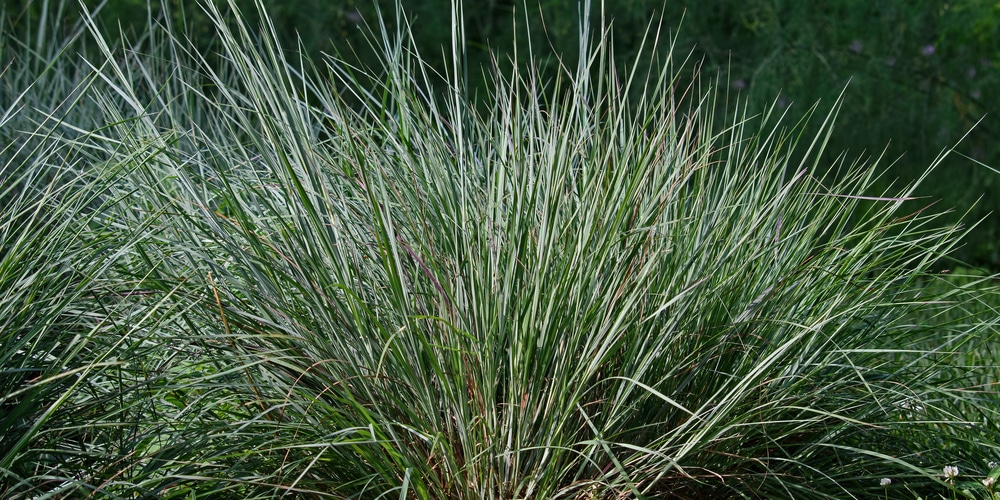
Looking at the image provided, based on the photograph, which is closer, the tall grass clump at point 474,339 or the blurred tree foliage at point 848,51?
the tall grass clump at point 474,339

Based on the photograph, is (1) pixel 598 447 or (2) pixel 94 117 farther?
(2) pixel 94 117

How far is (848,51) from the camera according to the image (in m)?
6.07

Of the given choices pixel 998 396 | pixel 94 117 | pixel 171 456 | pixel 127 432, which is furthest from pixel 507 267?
pixel 94 117

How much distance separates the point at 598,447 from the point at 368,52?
566 centimetres

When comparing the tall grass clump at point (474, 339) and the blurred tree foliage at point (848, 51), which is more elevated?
the tall grass clump at point (474, 339)

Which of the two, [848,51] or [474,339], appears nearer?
[474,339]

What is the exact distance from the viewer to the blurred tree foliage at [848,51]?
5.88 meters

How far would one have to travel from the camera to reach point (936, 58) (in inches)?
245

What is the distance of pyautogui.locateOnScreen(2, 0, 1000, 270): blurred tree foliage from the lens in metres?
5.88

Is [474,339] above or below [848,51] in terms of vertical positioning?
above

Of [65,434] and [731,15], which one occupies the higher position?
[65,434]

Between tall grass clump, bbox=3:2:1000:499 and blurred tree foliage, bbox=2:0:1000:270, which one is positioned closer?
tall grass clump, bbox=3:2:1000:499

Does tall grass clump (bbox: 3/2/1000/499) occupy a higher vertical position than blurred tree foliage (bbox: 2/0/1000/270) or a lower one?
higher

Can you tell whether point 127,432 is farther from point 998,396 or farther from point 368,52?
point 368,52
